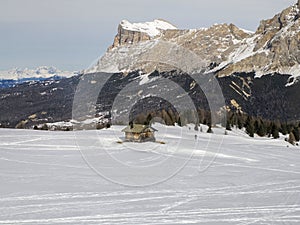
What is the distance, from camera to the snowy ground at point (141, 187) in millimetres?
15109

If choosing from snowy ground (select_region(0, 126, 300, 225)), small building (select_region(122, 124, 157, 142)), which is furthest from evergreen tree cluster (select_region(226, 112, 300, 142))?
snowy ground (select_region(0, 126, 300, 225))

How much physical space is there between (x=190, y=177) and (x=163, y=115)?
5626cm

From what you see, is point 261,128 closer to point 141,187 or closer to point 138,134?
point 138,134

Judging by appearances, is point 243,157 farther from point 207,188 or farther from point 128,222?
point 128,222

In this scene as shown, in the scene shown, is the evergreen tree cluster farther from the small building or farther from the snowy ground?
the snowy ground

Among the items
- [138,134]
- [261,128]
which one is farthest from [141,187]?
[261,128]

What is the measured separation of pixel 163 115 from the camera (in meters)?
81.3

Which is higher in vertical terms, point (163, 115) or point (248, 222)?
point (163, 115)

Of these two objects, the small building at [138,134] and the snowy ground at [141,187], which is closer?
the snowy ground at [141,187]

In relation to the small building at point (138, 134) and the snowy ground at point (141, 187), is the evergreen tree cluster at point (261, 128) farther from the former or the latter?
the snowy ground at point (141, 187)

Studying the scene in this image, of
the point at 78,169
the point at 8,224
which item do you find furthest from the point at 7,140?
the point at 8,224

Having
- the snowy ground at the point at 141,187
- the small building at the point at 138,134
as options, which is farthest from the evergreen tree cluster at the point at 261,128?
the snowy ground at the point at 141,187

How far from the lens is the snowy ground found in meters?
15.1

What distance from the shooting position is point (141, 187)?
20984mm
